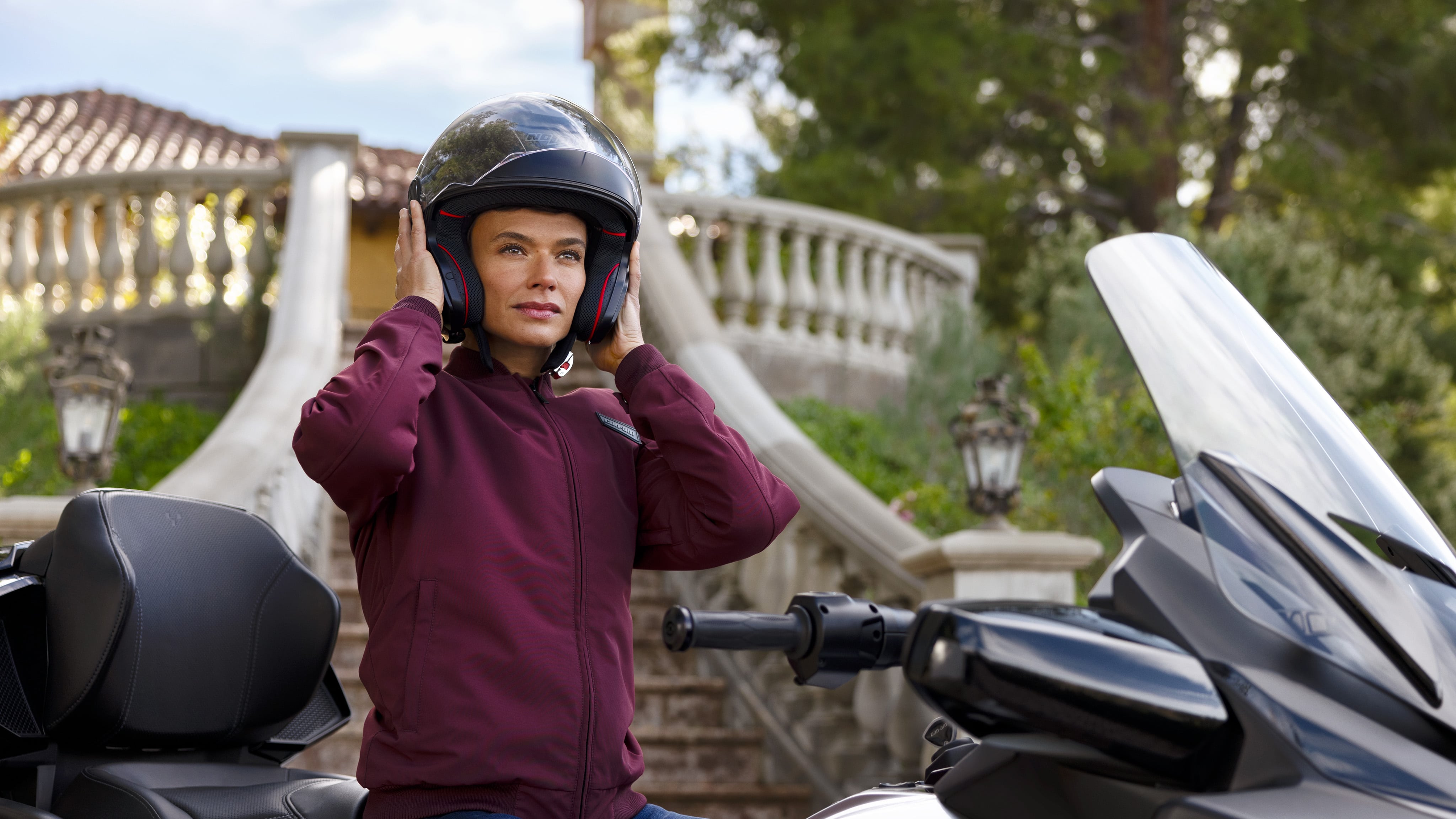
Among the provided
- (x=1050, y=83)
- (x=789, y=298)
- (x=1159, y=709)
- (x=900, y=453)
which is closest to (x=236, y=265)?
(x=789, y=298)

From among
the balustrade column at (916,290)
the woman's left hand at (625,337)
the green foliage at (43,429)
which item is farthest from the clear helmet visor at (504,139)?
the balustrade column at (916,290)

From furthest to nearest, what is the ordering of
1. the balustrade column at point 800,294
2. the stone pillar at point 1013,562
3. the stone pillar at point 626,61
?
the stone pillar at point 626,61, the balustrade column at point 800,294, the stone pillar at point 1013,562

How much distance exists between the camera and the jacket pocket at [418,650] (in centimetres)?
159

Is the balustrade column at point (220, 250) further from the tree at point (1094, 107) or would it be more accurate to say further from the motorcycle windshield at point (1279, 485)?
the motorcycle windshield at point (1279, 485)

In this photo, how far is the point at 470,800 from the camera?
1.56 metres

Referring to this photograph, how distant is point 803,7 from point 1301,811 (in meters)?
12.8

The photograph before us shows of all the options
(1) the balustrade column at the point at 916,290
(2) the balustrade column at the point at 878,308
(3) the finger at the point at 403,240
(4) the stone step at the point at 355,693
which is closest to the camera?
(3) the finger at the point at 403,240

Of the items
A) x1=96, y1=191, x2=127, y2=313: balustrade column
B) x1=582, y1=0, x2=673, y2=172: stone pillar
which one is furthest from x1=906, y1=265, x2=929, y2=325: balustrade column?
x1=96, y1=191, x2=127, y2=313: balustrade column

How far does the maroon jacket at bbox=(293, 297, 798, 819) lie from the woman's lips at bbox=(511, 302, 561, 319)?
10cm

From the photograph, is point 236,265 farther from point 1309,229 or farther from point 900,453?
point 1309,229

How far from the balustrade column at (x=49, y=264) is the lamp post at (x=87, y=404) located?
4.18 m

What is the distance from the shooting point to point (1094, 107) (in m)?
12.9

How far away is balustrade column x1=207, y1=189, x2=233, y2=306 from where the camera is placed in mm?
9062

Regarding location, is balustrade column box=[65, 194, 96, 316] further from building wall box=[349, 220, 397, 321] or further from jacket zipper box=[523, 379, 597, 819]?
jacket zipper box=[523, 379, 597, 819]
